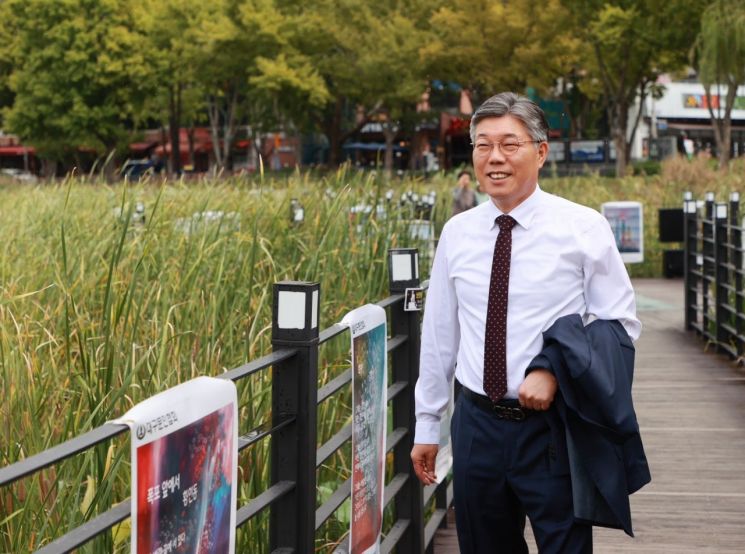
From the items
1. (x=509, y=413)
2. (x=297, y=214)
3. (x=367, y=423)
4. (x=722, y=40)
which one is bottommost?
(x=367, y=423)

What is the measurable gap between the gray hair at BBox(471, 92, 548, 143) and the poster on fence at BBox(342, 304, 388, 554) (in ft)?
2.17

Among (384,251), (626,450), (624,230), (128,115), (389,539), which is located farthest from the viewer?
(128,115)

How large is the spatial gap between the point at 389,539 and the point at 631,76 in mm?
40859

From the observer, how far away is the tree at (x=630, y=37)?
40.2m

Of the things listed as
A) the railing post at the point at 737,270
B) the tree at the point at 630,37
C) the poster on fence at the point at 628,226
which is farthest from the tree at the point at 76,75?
the railing post at the point at 737,270

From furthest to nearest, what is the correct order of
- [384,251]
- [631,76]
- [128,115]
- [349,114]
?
[349,114]
[128,115]
[631,76]
[384,251]

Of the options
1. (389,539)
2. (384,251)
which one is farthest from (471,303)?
(384,251)

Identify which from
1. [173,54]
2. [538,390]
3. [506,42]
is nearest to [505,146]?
[538,390]

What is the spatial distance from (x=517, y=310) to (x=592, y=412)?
0.32 metres

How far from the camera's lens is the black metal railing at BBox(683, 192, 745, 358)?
11.1 m

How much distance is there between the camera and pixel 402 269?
16.1 feet

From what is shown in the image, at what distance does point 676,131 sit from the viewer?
75250 millimetres

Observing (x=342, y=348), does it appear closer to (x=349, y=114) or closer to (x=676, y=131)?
(x=349, y=114)

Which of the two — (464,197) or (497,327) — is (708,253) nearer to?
(464,197)
